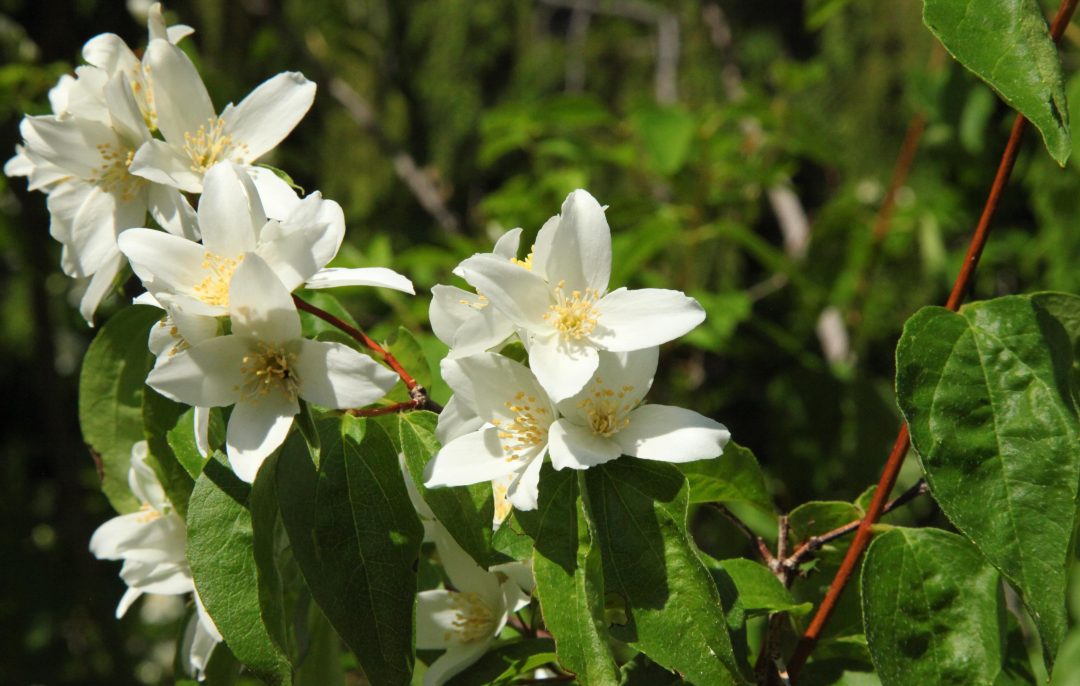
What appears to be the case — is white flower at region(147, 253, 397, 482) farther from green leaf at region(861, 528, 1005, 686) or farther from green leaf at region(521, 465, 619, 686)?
green leaf at region(861, 528, 1005, 686)

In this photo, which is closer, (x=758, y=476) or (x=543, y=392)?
(x=543, y=392)

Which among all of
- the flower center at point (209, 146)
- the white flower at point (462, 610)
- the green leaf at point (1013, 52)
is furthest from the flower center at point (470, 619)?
Result: the green leaf at point (1013, 52)

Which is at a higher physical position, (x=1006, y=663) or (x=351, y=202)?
(x=1006, y=663)

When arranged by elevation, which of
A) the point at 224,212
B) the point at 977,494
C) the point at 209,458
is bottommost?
the point at 209,458

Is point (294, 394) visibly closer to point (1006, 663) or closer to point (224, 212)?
point (224, 212)

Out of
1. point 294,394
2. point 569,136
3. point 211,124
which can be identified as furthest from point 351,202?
point 294,394

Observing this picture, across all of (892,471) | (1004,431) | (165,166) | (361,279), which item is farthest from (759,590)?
(165,166)
